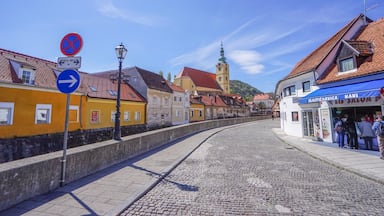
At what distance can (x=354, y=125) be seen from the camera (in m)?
9.65

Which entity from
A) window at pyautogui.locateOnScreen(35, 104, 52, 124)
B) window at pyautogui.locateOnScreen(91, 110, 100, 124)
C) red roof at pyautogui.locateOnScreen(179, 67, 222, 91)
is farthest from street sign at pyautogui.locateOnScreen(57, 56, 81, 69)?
red roof at pyautogui.locateOnScreen(179, 67, 222, 91)

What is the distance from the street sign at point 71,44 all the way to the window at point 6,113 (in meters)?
12.4

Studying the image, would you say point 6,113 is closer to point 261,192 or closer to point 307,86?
point 261,192

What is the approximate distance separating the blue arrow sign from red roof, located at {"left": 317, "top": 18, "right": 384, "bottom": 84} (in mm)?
13255

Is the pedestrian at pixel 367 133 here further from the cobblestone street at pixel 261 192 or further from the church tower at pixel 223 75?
the church tower at pixel 223 75

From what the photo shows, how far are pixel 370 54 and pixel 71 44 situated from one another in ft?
49.5

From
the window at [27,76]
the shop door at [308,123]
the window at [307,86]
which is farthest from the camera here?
the window at [27,76]

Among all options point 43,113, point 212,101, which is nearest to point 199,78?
point 212,101

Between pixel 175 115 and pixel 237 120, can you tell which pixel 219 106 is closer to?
pixel 237 120

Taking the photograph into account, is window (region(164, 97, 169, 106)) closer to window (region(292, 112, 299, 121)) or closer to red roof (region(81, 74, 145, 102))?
red roof (region(81, 74, 145, 102))

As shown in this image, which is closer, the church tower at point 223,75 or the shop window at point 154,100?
the shop window at point 154,100

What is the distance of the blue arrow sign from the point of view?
4.16 meters

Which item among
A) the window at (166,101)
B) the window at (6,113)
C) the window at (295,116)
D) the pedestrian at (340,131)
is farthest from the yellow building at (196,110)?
the pedestrian at (340,131)

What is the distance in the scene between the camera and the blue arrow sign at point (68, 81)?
416cm
